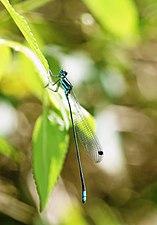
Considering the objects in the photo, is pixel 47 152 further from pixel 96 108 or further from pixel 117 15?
pixel 96 108

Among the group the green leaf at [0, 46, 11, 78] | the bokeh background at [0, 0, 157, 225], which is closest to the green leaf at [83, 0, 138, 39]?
the bokeh background at [0, 0, 157, 225]

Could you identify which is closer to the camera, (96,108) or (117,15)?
(117,15)

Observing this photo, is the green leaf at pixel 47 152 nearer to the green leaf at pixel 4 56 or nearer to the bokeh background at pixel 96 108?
the green leaf at pixel 4 56

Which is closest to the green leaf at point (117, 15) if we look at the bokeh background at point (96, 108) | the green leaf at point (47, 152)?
the bokeh background at point (96, 108)

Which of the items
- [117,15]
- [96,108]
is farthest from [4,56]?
[96,108]

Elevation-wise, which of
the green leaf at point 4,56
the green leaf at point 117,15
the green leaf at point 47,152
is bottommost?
the green leaf at point 47,152

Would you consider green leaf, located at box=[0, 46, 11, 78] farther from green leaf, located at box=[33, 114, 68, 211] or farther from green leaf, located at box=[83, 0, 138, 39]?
green leaf, located at box=[83, 0, 138, 39]
